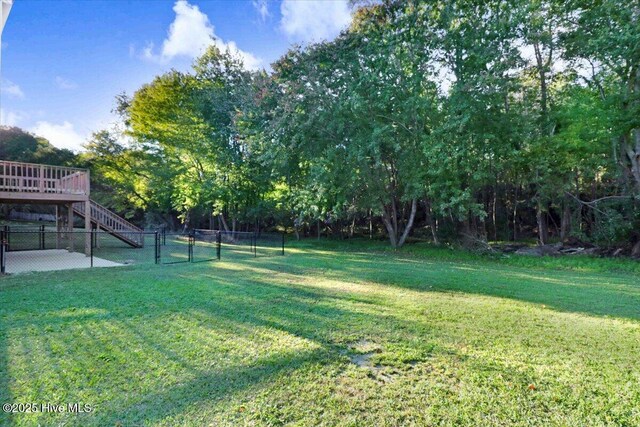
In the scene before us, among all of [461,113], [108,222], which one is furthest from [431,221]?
[108,222]

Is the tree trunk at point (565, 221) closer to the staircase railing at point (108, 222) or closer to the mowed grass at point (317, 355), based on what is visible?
the mowed grass at point (317, 355)

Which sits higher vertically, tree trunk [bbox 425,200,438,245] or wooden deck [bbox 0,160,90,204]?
wooden deck [bbox 0,160,90,204]

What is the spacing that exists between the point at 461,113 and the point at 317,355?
11483 millimetres

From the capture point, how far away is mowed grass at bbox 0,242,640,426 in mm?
2326

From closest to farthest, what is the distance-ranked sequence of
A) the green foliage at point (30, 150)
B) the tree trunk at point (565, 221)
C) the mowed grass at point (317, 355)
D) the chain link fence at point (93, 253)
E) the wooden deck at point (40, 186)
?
the mowed grass at point (317, 355)
the chain link fence at point (93, 253)
the wooden deck at point (40, 186)
the tree trunk at point (565, 221)
the green foliage at point (30, 150)

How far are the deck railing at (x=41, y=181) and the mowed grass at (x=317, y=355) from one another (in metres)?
5.48

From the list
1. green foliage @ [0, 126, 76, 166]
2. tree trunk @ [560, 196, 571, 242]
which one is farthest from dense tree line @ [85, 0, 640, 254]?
green foliage @ [0, 126, 76, 166]

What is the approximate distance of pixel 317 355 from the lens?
10.6 ft

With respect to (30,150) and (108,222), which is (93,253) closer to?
(108,222)

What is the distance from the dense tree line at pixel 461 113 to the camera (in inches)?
463

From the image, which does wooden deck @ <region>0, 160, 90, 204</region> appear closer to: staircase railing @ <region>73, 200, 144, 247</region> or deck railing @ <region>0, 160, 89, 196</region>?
deck railing @ <region>0, 160, 89, 196</region>

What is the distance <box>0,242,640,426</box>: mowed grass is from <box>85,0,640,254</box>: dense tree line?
747 centimetres

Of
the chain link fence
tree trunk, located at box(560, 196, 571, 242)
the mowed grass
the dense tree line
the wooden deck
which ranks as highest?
the dense tree line

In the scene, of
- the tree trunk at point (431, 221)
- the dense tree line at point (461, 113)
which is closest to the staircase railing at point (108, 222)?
the dense tree line at point (461, 113)
